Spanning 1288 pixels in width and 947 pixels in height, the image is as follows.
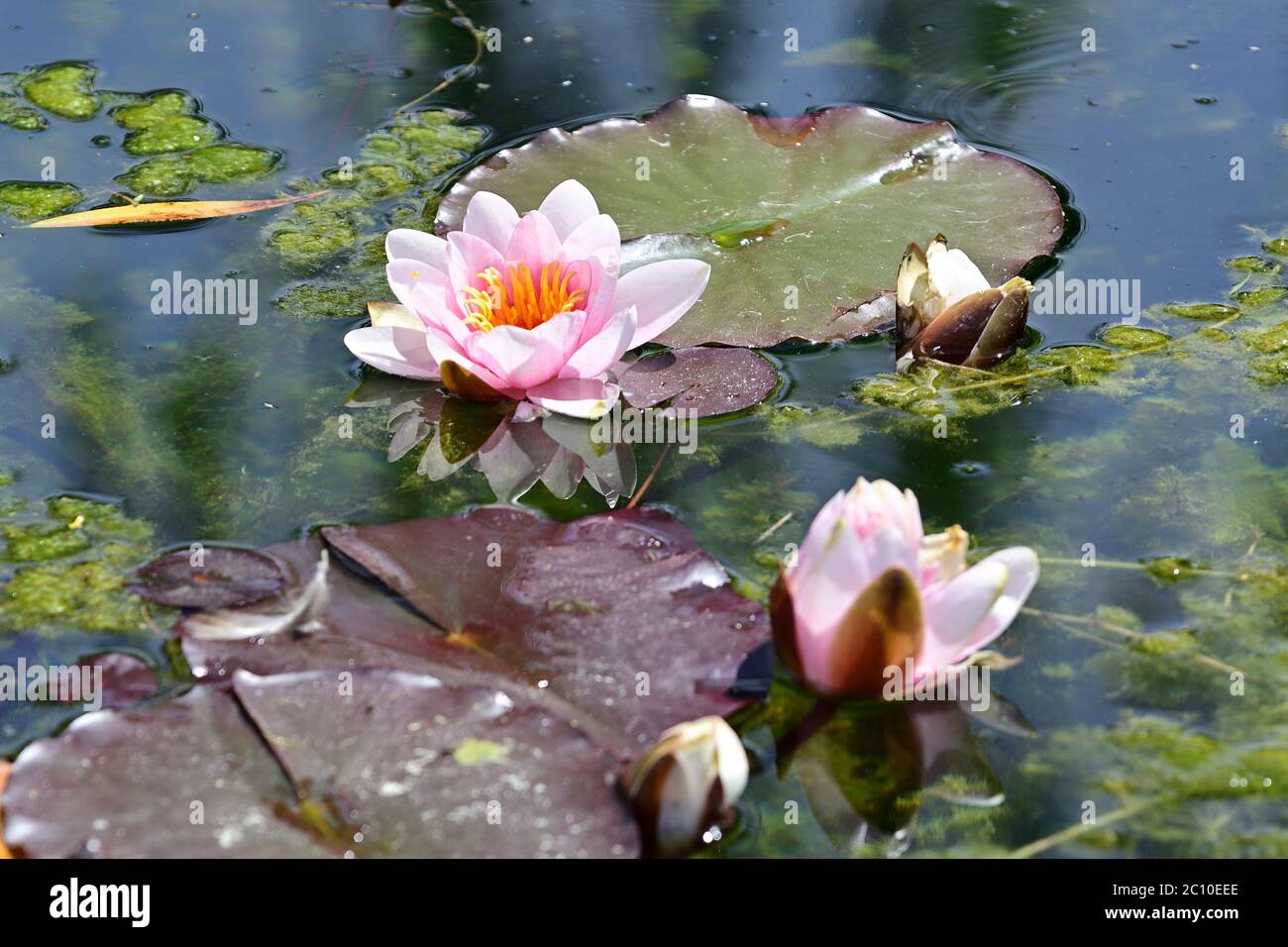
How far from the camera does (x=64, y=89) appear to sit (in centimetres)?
415

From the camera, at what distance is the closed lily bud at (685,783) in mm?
1873

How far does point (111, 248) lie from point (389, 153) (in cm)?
87

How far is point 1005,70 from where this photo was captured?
14.4 feet

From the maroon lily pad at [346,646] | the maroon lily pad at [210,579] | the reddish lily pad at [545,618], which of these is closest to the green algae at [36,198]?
the maroon lily pad at [210,579]

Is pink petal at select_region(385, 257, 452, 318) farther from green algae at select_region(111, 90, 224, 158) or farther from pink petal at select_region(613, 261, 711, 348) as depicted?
green algae at select_region(111, 90, 224, 158)

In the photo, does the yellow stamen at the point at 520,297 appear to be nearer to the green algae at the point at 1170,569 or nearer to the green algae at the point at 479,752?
the green algae at the point at 479,752

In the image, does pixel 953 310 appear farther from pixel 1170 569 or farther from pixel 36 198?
pixel 36 198

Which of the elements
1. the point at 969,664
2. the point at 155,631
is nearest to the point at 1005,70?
the point at 969,664

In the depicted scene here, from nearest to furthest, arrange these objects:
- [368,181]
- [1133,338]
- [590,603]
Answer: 1. [590,603]
2. [1133,338]
3. [368,181]

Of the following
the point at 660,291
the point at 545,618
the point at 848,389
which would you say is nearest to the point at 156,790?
the point at 545,618

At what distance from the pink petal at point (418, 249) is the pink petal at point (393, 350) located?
170 mm

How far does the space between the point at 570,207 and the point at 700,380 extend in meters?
0.51
